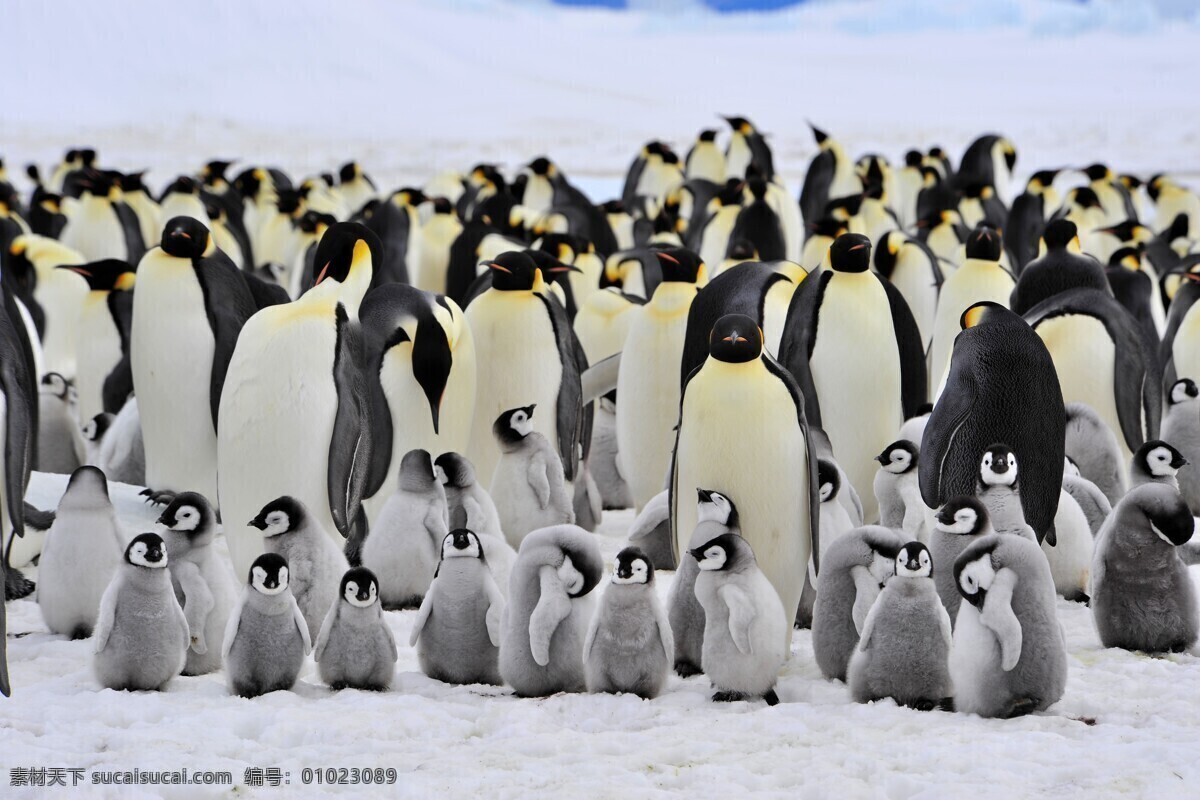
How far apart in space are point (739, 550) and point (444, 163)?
31970 mm

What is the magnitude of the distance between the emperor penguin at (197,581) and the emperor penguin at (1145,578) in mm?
2393

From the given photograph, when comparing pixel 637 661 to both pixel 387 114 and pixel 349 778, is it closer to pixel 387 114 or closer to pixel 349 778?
pixel 349 778

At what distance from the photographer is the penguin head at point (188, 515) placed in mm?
3957

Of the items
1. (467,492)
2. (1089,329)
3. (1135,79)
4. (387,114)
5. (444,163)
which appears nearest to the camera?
(467,492)

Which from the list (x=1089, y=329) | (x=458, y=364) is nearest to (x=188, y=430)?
(x=458, y=364)

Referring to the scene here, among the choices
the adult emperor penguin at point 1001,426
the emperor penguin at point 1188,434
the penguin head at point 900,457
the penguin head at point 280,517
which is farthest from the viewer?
the emperor penguin at point 1188,434

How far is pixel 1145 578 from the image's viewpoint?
158 inches

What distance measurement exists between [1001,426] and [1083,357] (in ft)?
5.34

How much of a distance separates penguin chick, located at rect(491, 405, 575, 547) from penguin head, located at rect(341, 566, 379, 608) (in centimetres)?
151

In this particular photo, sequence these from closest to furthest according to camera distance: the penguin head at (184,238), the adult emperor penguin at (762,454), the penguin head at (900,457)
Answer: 1. the adult emperor penguin at (762,454)
2. the penguin head at (900,457)
3. the penguin head at (184,238)

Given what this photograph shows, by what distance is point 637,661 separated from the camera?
3.63m

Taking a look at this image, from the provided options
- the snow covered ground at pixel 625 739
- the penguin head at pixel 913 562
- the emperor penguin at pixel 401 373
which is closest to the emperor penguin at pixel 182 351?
Result: the emperor penguin at pixel 401 373

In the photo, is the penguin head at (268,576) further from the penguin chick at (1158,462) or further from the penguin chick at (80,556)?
the penguin chick at (1158,462)

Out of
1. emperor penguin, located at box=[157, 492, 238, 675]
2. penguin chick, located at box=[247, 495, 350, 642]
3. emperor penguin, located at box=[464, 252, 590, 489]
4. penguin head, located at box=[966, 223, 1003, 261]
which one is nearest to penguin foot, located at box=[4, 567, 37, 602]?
emperor penguin, located at box=[157, 492, 238, 675]
